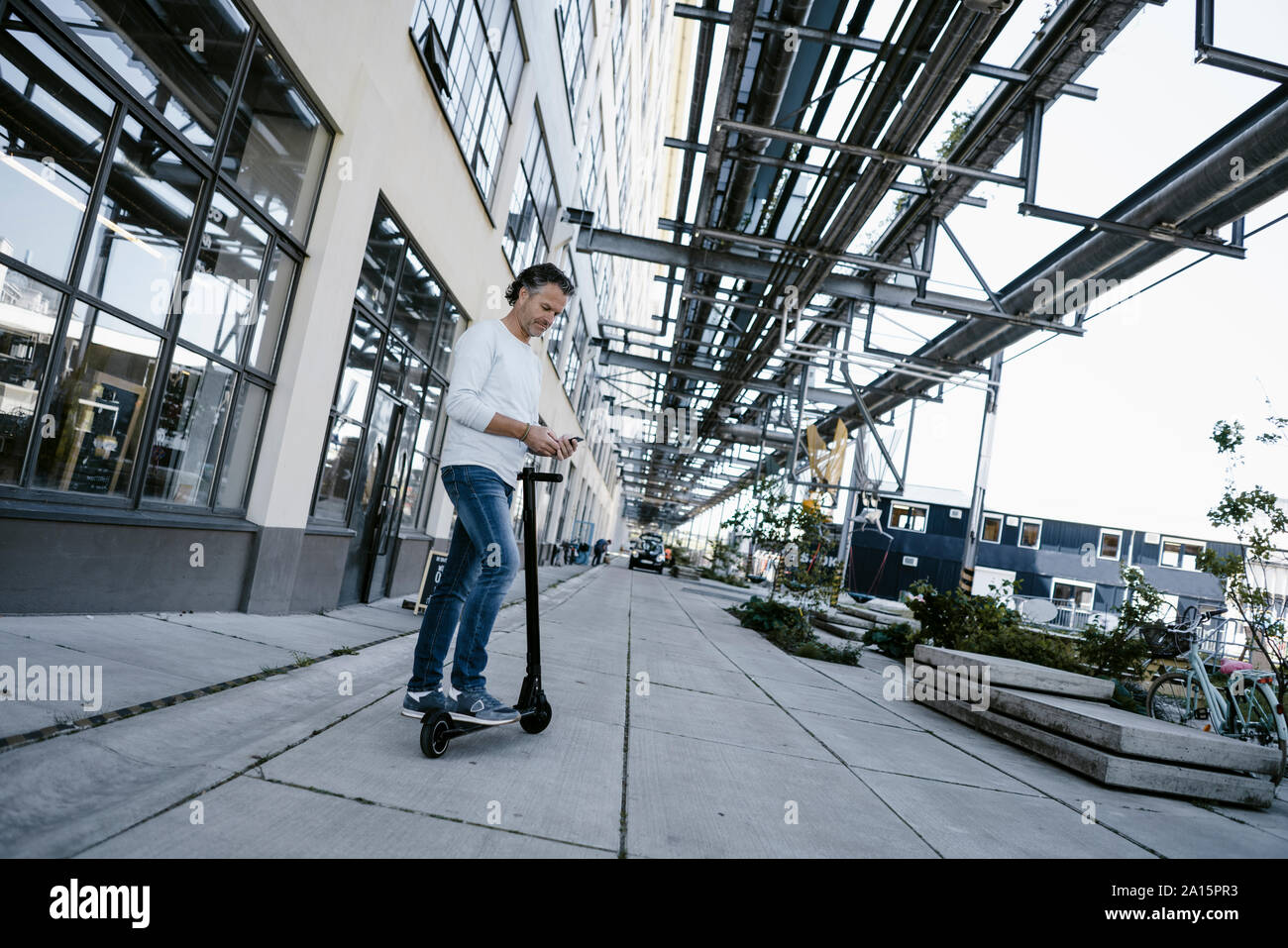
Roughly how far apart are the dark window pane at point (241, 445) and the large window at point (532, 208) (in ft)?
19.0

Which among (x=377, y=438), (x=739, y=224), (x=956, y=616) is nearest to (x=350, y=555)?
(x=377, y=438)

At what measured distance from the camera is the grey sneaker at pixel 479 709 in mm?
2785

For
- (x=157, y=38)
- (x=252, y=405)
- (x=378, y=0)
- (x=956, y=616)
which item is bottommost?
(x=956, y=616)

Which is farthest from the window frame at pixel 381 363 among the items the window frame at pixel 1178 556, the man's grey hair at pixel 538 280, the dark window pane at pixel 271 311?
the window frame at pixel 1178 556

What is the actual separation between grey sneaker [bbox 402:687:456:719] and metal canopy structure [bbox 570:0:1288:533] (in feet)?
22.0

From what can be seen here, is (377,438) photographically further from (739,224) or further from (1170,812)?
(739,224)

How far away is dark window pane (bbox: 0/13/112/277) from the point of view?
3.10m

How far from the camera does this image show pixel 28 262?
327 centimetres

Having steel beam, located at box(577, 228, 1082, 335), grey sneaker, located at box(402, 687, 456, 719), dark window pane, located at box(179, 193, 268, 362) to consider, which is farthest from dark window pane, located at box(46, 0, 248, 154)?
steel beam, located at box(577, 228, 1082, 335)

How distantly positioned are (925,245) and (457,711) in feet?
35.4

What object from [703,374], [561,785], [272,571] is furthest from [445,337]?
[703,374]

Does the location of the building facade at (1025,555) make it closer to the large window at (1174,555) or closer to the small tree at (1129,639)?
the large window at (1174,555)

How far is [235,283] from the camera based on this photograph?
4840 millimetres

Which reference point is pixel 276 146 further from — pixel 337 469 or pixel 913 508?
pixel 913 508
